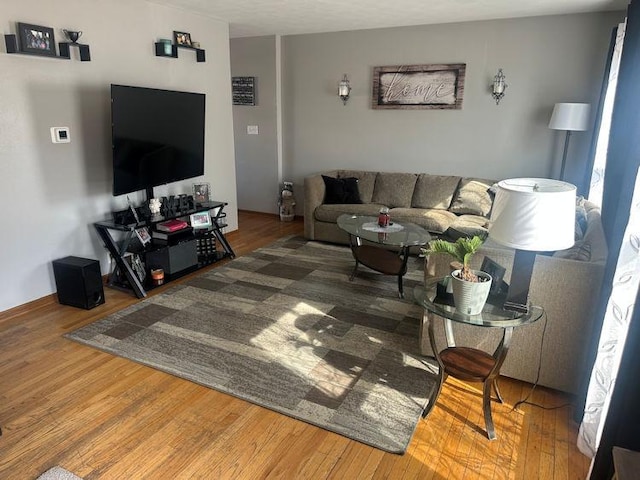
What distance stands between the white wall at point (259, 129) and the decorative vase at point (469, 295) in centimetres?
471

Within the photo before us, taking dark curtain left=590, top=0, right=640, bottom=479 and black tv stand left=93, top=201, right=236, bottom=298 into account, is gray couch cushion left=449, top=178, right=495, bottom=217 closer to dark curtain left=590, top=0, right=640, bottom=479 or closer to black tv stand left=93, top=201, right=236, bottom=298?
dark curtain left=590, top=0, right=640, bottom=479

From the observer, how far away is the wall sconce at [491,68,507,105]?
4984 millimetres

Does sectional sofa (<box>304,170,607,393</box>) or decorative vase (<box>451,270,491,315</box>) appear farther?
sectional sofa (<box>304,170,607,393</box>)

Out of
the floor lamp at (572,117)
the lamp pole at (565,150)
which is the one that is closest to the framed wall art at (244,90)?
the floor lamp at (572,117)

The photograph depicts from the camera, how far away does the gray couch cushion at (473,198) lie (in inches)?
195

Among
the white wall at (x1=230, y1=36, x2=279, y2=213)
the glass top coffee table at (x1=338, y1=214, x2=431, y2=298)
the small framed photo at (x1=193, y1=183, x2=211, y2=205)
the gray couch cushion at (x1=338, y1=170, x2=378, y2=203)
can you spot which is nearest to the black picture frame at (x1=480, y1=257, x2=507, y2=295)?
the glass top coffee table at (x1=338, y1=214, x2=431, y2=298)

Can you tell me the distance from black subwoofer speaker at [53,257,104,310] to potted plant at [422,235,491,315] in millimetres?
2831

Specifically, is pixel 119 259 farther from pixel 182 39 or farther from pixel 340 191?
pixel 340 191

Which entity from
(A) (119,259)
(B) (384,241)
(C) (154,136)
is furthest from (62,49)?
(B) (384,241)

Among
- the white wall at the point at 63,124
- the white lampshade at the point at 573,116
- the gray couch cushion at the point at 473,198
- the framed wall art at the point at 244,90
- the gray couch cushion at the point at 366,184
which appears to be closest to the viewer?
the white wall at the point at 63,124

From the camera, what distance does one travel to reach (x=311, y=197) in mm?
5336

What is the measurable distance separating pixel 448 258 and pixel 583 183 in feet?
10.3

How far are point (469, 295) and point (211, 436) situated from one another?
1461 mm

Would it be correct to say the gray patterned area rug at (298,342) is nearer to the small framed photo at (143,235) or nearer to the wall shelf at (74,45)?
the small framed photo at (143,235)
